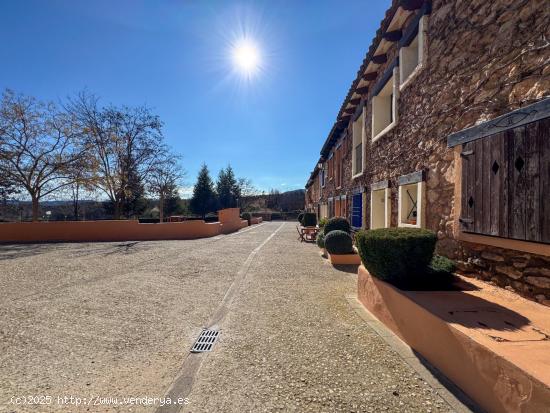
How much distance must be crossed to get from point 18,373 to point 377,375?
358 cm

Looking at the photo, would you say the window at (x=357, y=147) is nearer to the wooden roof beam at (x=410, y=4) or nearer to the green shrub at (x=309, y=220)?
the wooden roof beam at (x=410, y=4)

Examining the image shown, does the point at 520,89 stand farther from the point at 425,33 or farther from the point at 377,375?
the point at 377,375

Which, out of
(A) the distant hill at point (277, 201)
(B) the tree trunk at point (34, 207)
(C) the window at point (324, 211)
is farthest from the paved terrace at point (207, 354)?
(A) the distant hill at point (277, 201)

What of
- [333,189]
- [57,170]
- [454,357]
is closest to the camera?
[454,357]

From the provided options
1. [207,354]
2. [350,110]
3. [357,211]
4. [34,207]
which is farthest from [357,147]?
[34,207]

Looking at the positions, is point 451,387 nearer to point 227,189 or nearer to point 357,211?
point 357,211

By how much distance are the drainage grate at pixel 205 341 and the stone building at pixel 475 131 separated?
3693 millimetres

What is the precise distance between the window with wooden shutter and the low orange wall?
14.3m

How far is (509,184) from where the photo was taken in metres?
3.00

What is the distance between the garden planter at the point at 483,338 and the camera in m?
1.82

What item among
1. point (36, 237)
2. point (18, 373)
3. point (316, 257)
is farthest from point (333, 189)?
point (36, 237)

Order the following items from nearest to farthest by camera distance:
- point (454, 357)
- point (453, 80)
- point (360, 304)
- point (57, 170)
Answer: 1. point (454, 357)
2. point (453, 80)
3. point (360, 304)
4. point (57, 170)

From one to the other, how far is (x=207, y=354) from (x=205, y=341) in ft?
1.20

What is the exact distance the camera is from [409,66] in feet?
18.6
